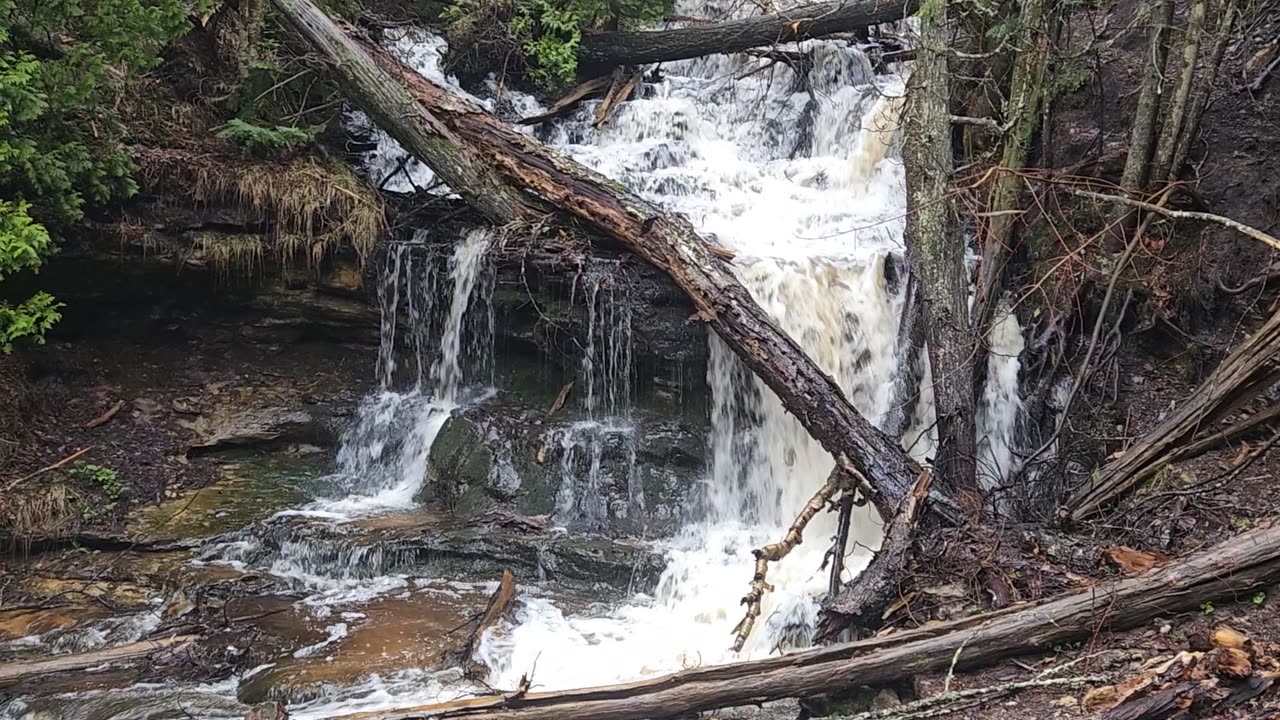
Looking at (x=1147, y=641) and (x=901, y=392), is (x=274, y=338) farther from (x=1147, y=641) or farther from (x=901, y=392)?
(x=1147, y=641)

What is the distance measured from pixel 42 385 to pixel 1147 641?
857cm

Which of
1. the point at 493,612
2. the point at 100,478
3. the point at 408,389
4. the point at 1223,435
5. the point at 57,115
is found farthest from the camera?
the point at 408,389

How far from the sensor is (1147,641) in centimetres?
358

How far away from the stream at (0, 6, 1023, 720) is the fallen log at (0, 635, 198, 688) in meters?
0.17

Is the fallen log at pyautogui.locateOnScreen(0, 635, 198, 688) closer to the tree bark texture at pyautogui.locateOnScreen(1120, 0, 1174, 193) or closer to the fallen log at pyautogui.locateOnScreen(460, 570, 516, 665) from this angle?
the fallen log at pyautogui.locateOnScreen(460, 570, 516, 665)

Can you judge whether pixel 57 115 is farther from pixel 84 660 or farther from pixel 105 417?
pixel 84 660

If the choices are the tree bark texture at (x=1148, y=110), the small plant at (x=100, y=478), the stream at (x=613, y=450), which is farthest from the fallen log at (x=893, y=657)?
the small plant at (x=100, y=478)

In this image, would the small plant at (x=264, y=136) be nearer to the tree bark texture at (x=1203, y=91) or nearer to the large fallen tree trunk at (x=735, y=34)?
the large fallen tree trunk at (x=735, y=34)

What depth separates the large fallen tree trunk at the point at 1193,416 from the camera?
173 inches

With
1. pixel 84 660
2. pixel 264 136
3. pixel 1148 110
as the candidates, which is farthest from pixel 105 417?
pixel 1148 110

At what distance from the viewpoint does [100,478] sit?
6.63m

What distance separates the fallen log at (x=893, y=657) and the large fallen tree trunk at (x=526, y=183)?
92.3 inches

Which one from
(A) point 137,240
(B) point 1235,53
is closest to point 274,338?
(A) point 137,240

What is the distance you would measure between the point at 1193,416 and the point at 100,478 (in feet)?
26.5
